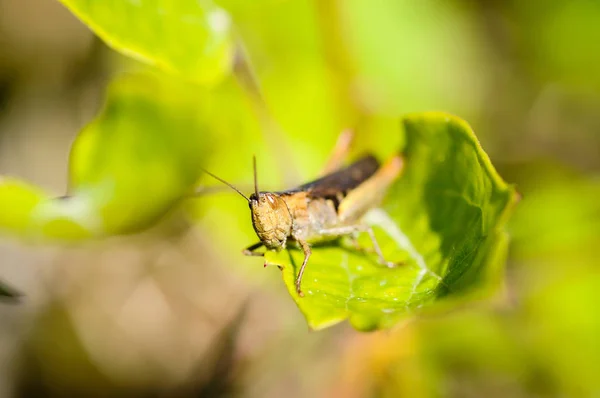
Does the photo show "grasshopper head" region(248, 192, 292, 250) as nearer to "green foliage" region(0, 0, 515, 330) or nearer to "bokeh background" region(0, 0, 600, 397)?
"green foliage" region(0, 0, 515, 330)

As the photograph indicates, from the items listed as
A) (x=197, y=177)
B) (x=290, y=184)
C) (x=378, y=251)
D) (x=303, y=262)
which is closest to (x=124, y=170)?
(x=197, y=177)

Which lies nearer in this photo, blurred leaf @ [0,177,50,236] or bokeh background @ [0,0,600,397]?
blurred leaf @ [0,177,50,236]

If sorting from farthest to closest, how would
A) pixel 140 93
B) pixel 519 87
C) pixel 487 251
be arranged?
pixel 519 87 < pixel 140 93 < pixel 487 251

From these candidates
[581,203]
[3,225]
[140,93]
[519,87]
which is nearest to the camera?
[3,225]

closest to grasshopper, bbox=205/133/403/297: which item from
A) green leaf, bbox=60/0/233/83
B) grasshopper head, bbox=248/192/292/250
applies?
grasshopper head, bbox=248/192/292/250

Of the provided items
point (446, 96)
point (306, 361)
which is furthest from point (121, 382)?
point (446, 96)

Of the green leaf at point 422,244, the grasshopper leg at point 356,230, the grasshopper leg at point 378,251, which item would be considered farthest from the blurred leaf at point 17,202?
the grasshopper leg at point 378,251

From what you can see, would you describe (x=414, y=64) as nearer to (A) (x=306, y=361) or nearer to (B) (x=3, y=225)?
(A) (x=306, y=361)
